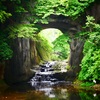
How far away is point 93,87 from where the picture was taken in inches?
655

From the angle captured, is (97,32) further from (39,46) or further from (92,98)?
(39,46)

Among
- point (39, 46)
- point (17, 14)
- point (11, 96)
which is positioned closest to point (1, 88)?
point (11, 96)

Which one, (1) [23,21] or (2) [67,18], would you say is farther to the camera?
(2) [67,18]

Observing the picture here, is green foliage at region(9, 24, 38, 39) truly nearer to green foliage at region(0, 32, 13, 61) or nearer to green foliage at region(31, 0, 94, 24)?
green foliage at region(0, 32, 13, 61)

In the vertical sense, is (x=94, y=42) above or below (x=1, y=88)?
above

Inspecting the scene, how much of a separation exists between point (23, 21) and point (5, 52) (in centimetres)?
360

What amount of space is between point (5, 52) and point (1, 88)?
137 inches

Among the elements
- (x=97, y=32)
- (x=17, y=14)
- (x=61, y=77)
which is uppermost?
(x=17, y=14)

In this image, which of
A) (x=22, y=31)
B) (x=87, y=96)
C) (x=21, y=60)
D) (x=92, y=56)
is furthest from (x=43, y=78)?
(x=87, y=96)

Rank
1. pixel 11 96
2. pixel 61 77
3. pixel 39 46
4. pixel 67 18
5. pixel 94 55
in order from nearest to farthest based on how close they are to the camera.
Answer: pixel 11 96
pixel 94 55
pixel 67 18
pixel 61 77
pixel 39 46

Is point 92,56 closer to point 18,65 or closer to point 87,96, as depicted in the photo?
point 87,96

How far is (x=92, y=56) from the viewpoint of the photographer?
55.2 feet

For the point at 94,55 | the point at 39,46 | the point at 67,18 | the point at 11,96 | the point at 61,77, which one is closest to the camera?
the point at 11,96

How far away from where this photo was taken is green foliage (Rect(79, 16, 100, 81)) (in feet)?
51.1
